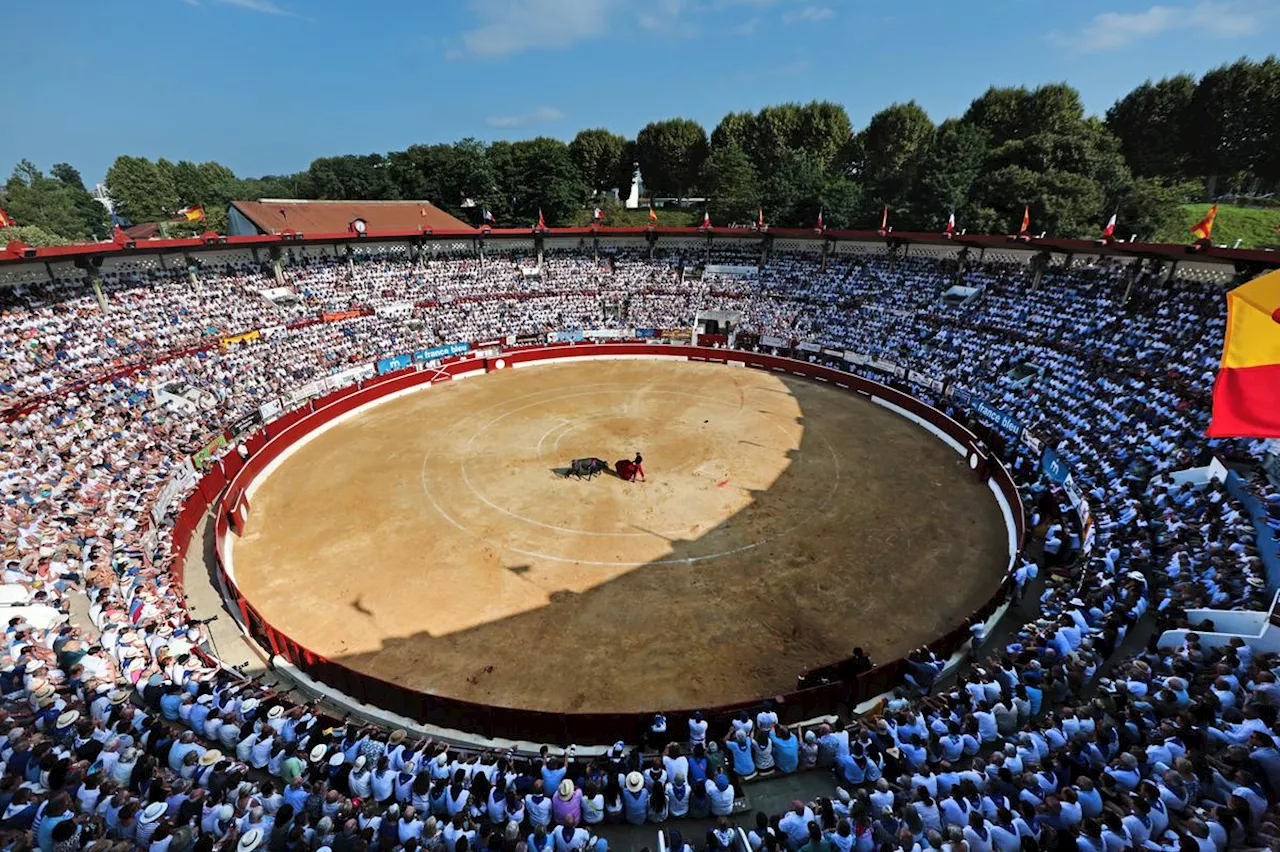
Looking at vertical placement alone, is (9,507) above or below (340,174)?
below

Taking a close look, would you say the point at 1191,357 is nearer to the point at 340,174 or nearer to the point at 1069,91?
the point at 1069,91

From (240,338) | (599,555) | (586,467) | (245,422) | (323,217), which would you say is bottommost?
(599,555)

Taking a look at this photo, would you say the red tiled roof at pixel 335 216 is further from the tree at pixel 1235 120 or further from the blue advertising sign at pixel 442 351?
the tree at pixel 1235 120

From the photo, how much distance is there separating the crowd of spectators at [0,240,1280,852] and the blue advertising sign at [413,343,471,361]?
14592 mm

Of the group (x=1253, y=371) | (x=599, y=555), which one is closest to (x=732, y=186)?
(x=599, y=555)

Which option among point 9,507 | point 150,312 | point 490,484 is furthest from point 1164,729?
point 150,312

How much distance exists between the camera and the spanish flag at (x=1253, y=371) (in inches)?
418

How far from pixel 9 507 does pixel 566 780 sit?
2207cm

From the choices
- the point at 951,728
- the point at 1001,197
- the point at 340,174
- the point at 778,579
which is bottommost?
the point at 778,579

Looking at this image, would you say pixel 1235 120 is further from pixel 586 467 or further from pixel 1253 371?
pixel 586 467

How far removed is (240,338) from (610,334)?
1053 inches

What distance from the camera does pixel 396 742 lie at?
40.0 feet

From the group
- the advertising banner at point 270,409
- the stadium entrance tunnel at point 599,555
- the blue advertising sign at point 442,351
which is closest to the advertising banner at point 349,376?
the blue advertising sign at point 442,351

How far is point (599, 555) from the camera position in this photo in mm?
22391
